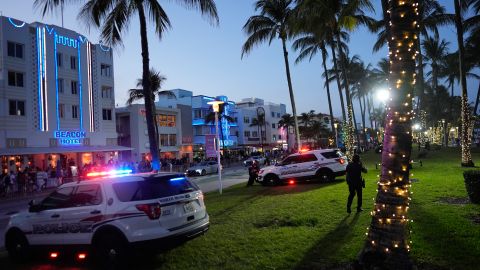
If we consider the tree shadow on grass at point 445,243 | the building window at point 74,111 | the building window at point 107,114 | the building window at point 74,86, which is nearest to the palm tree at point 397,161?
the tree shadow on grass at point 445,243

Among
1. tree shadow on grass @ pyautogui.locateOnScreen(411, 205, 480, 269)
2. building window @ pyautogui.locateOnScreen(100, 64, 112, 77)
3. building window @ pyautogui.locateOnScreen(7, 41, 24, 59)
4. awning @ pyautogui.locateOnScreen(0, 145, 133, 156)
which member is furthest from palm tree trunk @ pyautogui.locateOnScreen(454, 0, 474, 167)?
building window @ pyautogui.locateOnScreen(100, 64, 112, 77)

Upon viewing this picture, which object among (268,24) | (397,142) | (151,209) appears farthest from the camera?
(268,24)

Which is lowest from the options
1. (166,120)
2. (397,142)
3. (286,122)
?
(397,142)

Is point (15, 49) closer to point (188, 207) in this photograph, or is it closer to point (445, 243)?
point (188, 207)

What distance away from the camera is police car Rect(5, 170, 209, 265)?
22.9ft

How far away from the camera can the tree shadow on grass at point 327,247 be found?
21.4 ft

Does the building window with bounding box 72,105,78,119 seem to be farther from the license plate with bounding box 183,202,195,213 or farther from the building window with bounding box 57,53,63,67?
the license plate with bounding box 183,202,195,213

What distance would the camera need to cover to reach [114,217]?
279 inches

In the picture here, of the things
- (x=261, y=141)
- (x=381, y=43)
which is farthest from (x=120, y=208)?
(x=261, y=141)

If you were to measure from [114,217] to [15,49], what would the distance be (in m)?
32.6

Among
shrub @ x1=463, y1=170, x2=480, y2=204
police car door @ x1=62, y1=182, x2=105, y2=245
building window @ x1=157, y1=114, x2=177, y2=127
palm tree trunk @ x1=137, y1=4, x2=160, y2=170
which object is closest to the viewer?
police car door @ x1=62, y1=182, x2=105, y2=245

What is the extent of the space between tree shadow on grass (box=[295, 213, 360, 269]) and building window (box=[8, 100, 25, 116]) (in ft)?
105

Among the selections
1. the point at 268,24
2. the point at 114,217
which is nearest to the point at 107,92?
the point at 268,24

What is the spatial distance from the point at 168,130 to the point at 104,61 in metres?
17.0
